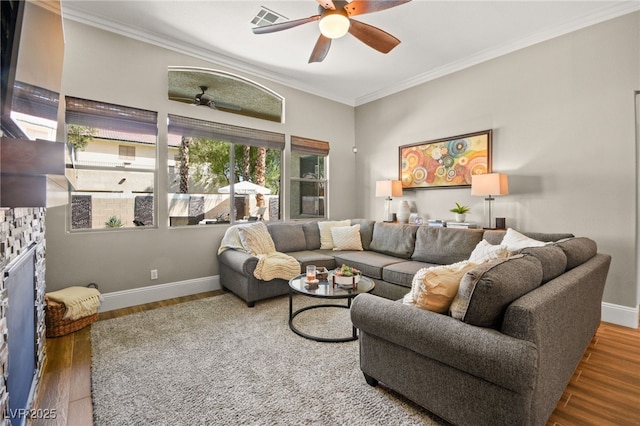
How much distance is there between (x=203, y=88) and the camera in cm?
404

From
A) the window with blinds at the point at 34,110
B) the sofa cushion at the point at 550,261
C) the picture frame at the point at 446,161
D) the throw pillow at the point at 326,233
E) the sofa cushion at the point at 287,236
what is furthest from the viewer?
the throw pillow at the point at 326,233

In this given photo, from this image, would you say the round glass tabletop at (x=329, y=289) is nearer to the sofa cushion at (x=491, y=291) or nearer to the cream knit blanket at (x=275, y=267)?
the cream knit blanket at (x=275, y=267)

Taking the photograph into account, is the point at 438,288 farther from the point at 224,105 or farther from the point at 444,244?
the point at 224,105

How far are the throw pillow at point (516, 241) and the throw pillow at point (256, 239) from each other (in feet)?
8.64

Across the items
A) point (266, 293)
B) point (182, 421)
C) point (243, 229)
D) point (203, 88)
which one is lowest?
point (182, 421)

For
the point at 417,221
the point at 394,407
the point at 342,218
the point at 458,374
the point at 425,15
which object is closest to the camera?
the point at 458,374

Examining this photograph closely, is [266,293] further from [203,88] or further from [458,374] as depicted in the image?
[203,88]

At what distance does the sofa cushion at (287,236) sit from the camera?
4.20 m

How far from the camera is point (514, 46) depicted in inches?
141

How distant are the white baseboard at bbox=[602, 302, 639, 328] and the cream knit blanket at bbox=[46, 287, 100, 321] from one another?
501cm

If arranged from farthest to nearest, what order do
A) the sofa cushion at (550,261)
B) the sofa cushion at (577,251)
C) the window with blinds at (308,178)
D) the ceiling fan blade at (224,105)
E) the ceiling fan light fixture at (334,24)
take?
the window with blinds at (308,178)
the ceiling fan blade at (224,105)
the ceiling fan light fixture at (334,24)
the sofa cushion at (577,251)
the sofa cushion at (550,261)

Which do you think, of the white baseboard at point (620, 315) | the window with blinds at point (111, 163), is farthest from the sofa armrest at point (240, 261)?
the white baseboard at point (620, 315)

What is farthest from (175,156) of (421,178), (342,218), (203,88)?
(421,178)

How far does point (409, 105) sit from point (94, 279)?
4.71m
